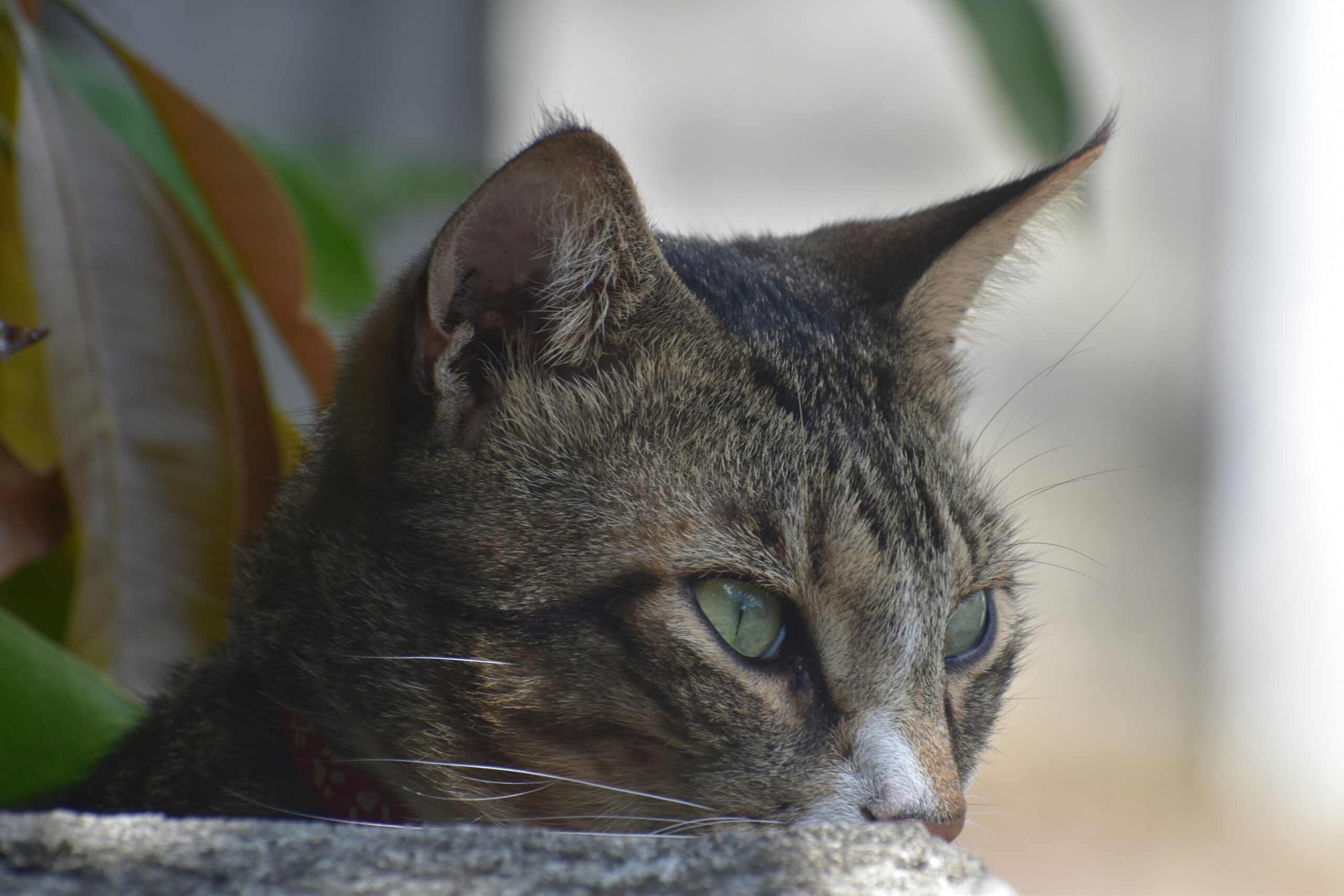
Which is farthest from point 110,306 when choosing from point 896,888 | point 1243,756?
point 1243,756

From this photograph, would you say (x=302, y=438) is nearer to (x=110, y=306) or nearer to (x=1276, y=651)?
(x=110, y=306)

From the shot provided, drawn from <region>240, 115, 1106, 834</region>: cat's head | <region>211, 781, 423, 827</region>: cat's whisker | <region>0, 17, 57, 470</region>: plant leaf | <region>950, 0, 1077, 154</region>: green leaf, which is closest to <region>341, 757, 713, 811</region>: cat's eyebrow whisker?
<region>240, 115, 1106, 834</region>: cat's head

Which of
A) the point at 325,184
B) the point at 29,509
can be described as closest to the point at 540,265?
the point at 29,509

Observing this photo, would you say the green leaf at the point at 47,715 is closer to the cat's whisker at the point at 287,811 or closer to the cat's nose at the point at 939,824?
the cat's whisker at the point at 287,811

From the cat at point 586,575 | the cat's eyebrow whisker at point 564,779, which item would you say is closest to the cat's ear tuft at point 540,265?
the cat at point 586,575

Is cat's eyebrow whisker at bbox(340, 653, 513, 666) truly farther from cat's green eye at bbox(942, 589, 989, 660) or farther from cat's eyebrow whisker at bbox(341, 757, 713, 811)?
cat's green eye at bbox(942, 589, 989, 660)

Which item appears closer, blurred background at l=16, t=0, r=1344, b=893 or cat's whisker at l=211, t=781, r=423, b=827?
cat's whisker at l=211, t=781, r=423, b=827
